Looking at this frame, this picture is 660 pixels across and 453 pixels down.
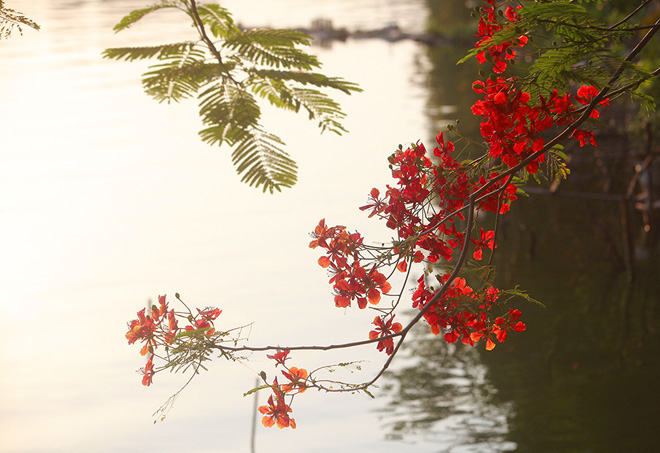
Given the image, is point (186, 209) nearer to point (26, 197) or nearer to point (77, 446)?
point (26, 197)

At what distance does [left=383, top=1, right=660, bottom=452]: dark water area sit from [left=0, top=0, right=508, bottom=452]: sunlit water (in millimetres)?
574

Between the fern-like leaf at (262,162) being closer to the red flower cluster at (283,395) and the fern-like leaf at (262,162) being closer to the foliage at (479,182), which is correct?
the foliage at (479,182)

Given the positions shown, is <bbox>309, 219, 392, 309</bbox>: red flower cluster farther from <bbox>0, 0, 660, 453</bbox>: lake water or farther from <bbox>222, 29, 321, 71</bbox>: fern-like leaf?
<bbox>0, 0, 660, 453</bbox>: lake water

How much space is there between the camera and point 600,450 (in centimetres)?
723

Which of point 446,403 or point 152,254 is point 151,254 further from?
point 446,403

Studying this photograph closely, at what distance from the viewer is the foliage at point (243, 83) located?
267cm

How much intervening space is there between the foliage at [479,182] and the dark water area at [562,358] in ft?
17.2

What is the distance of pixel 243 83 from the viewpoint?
2750mm

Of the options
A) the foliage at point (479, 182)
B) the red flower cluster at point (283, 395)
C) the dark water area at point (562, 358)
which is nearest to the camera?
the foliage at point (479, 182)

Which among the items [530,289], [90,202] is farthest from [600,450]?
[90,202]

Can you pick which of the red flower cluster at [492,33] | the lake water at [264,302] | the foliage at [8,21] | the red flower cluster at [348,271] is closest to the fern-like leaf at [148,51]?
the foliage at [8,21]

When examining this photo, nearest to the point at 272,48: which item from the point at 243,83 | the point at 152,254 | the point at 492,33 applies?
the point at 243,83

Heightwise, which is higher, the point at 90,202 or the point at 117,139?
the point at 117,139

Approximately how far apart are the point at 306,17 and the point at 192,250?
29.9 meters
